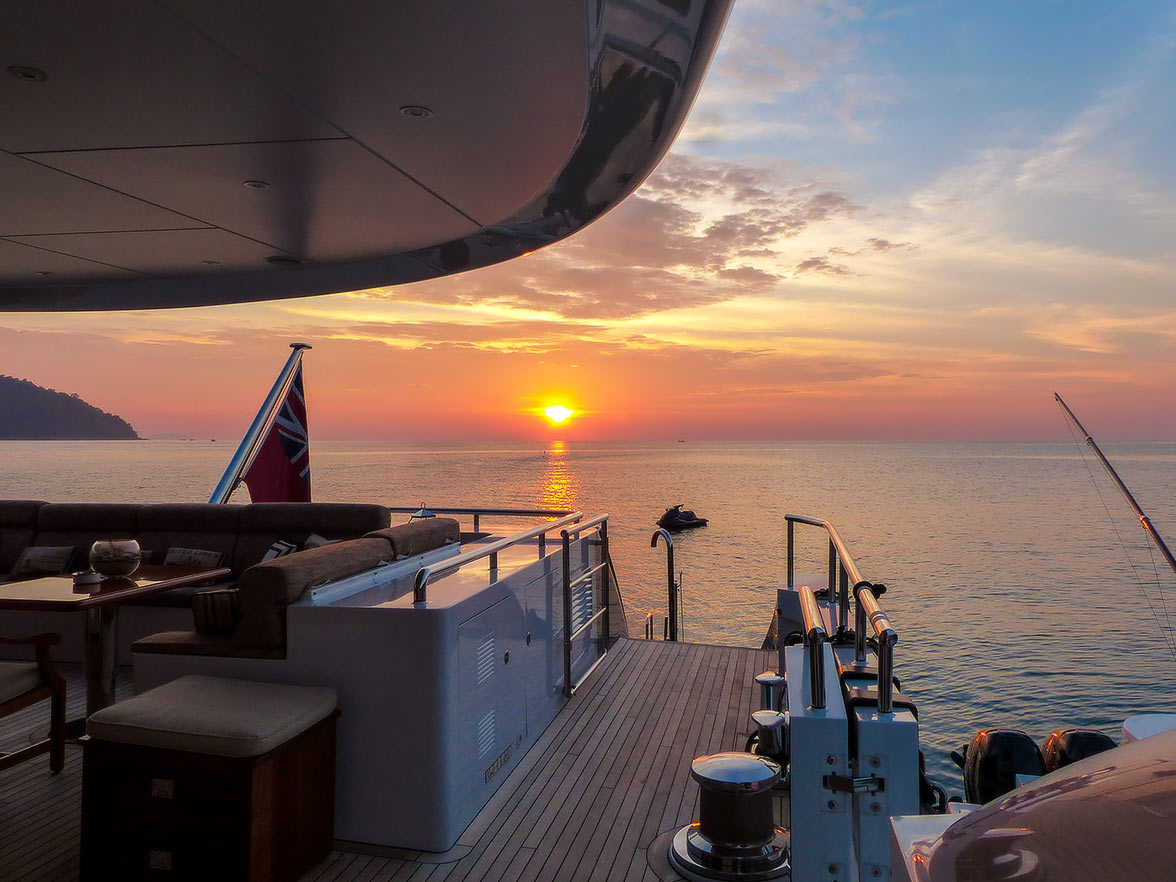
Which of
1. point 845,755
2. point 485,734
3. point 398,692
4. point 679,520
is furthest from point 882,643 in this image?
point 679,520

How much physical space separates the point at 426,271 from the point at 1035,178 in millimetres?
15657

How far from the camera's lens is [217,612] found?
2953mm

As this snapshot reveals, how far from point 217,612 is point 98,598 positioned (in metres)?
0.64

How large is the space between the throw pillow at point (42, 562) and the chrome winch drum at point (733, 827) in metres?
5.08

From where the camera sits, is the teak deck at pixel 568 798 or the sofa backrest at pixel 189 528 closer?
the teak deck at pixel 568 798

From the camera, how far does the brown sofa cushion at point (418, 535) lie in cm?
383

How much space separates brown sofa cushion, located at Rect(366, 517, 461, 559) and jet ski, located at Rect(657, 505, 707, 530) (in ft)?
107

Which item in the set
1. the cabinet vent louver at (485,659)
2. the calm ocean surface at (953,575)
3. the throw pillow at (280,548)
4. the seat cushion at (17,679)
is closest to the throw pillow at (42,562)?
the throw pillow at (280,548)

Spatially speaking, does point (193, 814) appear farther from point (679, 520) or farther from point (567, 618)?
point (679, 520)

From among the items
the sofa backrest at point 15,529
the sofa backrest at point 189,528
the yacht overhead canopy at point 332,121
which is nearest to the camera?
the yacht overhead canopy at point 332,121

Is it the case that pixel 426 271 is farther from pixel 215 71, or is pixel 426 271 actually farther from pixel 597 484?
pixel 597 484

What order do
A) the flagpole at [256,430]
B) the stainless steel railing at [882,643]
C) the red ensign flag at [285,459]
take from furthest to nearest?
1. the red ensign flag at [285,459]
2. the flagpole at [256,430]
3. the stainless steel railing at [882,643]

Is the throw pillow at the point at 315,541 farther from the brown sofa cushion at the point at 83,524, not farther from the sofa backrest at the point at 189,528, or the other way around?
the brown sofa cushion at the point at 83,524

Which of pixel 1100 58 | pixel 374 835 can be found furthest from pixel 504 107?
pixel 1100 58
